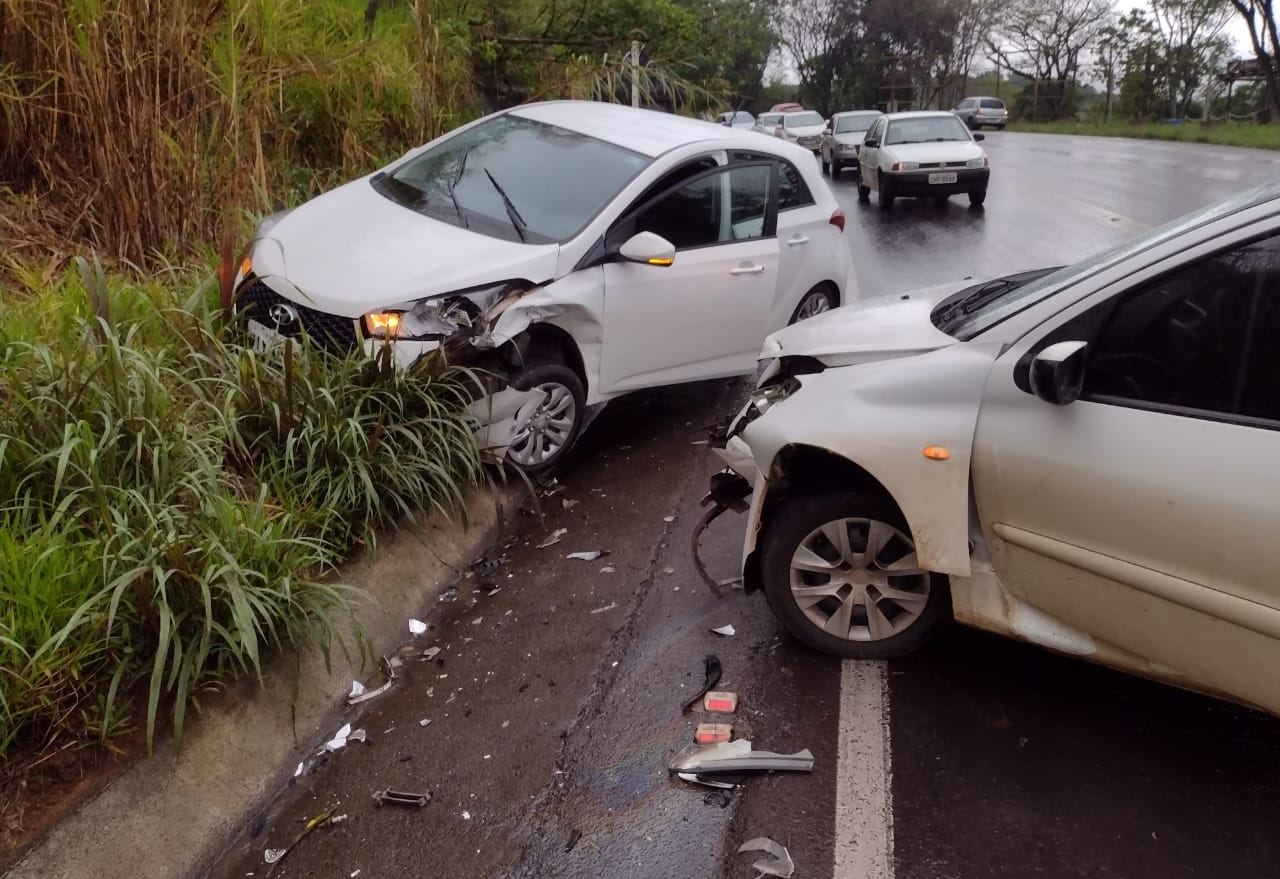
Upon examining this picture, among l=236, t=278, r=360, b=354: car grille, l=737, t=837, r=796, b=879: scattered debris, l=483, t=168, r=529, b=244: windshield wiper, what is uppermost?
l=483, t=168, r=529, b=244: windshield wiper

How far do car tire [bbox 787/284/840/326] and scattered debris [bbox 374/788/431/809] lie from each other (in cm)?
440

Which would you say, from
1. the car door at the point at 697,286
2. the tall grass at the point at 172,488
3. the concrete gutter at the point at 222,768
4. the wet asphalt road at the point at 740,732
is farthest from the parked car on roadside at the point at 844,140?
the concrete gutter at the point at 222,768

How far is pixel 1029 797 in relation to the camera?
303 cm

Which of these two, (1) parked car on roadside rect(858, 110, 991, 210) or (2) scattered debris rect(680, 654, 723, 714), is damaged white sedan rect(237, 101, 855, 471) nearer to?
(2) scattered debris rect(680, 654, 723, 714)

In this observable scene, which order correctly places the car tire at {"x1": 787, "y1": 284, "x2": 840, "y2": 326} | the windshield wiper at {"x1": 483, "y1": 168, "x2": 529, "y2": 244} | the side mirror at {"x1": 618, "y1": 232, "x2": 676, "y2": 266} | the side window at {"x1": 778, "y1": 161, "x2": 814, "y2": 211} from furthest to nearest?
the car tire at {"x1": 787, "y1": 284, "x2": 840, "y2": 326} → the side window at {"x1": 778, "y1": 161, "x2": 814, "y2": 211} → the windshield wiper at {"x1": 483, "y1": 168, "x2": 529, "y2": 244} → the side mirror at {"x1": 618, "y1": 232, "x2": 676, "y2": 266}

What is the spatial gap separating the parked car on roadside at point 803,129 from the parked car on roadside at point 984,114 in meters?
17.9

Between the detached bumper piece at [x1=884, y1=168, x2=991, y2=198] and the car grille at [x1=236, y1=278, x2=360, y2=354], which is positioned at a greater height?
the car grille at [x1=236, y1=278, x2=360, y2=354]

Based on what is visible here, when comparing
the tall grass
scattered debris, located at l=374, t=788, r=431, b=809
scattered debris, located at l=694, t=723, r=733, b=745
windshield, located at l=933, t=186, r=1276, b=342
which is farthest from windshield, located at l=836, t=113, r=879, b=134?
scattered debris, located at l=374, t=788, r=431, b=809

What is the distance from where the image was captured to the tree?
56.2m

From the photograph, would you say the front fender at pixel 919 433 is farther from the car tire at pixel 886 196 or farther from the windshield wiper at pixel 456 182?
the car tire at pixel 886 196

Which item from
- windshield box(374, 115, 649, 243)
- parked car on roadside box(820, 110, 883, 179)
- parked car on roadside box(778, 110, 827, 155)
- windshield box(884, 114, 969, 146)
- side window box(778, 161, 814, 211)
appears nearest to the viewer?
windshield box(374, 115, 649, 243)

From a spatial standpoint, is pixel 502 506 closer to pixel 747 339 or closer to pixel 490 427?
pixel 490 427

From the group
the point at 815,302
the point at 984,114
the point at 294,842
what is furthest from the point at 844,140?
the point at 984,114

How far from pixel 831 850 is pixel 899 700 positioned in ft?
2.57
